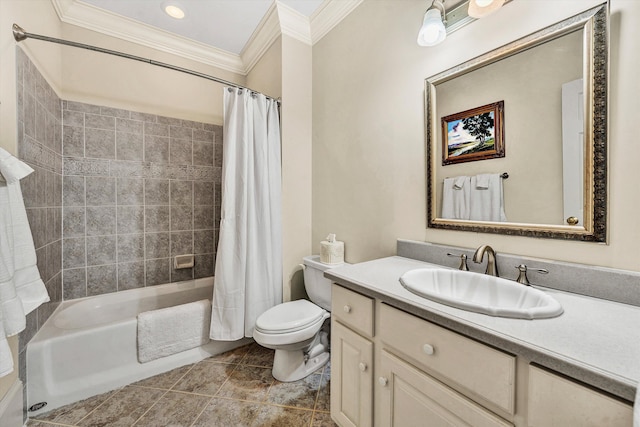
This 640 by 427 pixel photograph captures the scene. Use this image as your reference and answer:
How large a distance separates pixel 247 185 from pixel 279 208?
1.01 ft

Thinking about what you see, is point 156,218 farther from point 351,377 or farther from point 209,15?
point 351,377

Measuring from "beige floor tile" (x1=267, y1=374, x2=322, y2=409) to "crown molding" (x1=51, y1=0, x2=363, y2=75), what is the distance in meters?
2.54

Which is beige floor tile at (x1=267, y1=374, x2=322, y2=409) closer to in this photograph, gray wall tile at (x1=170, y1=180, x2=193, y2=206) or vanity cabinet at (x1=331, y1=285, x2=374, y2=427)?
vanity cabinet at (x1=331, y1=285, x2=374, y2=427)

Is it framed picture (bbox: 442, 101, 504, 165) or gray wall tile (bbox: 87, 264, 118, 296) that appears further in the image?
gray wall tile (bbox: 87, 264, 118, 296)

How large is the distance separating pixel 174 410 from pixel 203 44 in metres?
2.94

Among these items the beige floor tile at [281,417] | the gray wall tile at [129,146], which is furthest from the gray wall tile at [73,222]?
the beige floor tile at [281,417]

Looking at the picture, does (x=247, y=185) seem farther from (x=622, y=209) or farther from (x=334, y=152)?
(x=622, y=209)

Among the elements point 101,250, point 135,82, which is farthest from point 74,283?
point 135,82

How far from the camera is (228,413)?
4.56ft

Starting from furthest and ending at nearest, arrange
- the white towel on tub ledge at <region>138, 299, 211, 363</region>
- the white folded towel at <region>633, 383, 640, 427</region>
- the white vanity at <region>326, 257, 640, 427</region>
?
the white towel on tub ledge at <region>138, 299, 211, 363</region> → the white vanity at <region>326, 257, 640, 427</region> → the white folded towel at <region>633, 383, 640, 427</region>

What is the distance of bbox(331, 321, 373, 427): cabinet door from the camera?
1011mm

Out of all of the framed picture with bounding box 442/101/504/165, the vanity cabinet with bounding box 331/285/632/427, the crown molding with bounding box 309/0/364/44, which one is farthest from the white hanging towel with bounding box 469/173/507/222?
the crown molding with bounding box 309/0/364/44

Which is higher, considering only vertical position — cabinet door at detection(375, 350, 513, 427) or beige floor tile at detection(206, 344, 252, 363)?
cabinet door at detection(375, 350, 513, 427)

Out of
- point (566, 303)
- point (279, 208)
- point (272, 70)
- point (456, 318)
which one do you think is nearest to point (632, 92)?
point (566, 303)
